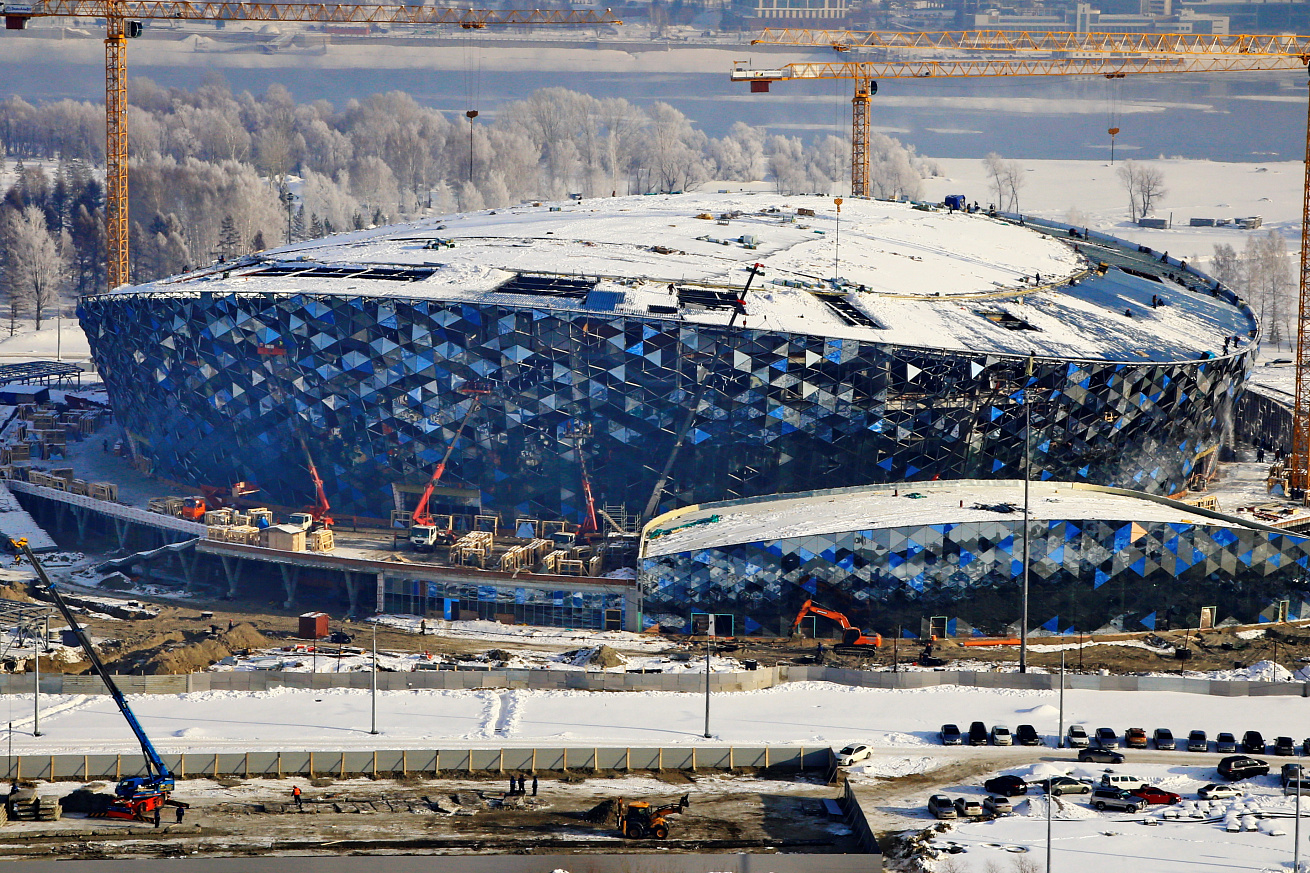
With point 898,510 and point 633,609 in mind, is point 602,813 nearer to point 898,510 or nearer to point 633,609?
point 633,609

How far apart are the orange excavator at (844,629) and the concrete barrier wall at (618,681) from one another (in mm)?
9641

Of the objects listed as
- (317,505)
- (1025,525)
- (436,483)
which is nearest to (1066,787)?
(1025,525)

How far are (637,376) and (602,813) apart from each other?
43.0 meters

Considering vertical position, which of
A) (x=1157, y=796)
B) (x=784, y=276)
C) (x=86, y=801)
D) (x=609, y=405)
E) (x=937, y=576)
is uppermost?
(x=784, y=276)

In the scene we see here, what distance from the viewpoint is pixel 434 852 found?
6756 centimetres

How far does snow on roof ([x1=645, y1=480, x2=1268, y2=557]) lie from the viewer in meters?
102

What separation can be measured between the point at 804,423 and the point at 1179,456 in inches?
1040

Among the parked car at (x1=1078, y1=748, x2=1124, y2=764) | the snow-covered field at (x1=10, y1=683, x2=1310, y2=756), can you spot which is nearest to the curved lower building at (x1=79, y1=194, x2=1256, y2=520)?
the snow-covered field at (x1=10, y1=683, x2=1310, y2=756)

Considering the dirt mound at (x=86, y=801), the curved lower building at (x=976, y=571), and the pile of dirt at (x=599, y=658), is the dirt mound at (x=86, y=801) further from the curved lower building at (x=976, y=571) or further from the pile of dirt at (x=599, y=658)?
the curved lower building at (x=976, y=571)

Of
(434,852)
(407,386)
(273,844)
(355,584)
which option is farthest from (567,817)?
(407,386)

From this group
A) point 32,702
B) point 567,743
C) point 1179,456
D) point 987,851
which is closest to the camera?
point 987,851

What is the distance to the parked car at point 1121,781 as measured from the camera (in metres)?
72.9

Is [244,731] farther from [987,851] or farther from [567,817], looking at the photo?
[987,851]

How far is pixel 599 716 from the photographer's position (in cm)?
8288
